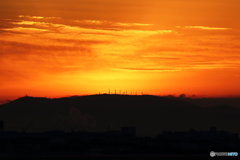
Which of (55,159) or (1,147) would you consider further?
(1,147)

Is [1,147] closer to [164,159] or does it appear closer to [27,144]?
[27,144]

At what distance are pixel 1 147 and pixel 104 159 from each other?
2834 inches

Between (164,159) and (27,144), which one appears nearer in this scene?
(164,159)

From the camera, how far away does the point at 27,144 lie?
19762 centimetres

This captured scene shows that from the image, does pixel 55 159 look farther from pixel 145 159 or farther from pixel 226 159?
pixel 226 159

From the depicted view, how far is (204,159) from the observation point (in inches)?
5271

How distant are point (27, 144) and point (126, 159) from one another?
74654mm

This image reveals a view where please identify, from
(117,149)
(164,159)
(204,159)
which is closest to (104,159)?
(164,159)

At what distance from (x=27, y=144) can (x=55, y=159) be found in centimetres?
7108

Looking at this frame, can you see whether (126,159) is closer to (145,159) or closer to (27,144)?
(145,159)

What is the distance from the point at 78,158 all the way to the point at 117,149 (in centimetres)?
6326

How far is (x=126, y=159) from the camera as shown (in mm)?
132500

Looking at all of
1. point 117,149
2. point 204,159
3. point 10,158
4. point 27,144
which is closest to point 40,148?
point 27,144

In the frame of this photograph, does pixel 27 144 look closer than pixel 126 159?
No
